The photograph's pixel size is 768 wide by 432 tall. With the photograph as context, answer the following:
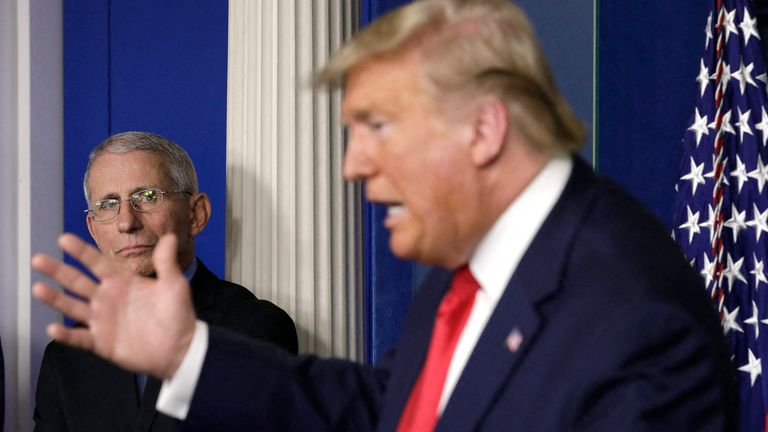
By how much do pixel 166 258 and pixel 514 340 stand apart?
22.4 inches

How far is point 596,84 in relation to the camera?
4465 mm

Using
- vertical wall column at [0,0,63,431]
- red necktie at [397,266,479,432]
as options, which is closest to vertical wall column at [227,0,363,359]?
vertical wall column at [0,0,63,431]

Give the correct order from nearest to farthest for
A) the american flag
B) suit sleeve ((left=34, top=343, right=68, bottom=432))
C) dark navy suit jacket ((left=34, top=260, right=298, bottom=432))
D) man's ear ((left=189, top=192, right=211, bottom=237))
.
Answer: dark navy suit jacket ((left=34, top=260, right=298, bottom=432)) < suit sleeve ((left=34, top=343, right=68, bottom=432)) < man's ear ((left=189, top=192, right=211, bottom=237)) < the american flag

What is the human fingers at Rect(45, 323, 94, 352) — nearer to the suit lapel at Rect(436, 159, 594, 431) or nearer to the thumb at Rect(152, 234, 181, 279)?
the thumb at Rect(152, 234, 181, 279)

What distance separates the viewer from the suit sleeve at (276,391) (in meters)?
1.87

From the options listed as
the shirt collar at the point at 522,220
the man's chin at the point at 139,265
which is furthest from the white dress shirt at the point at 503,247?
the man's chin at the point at 139,265

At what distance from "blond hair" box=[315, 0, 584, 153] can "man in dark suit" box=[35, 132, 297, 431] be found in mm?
1711

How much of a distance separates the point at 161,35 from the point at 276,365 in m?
2.89

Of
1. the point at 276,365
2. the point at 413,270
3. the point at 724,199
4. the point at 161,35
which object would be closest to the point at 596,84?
the point at 724,199

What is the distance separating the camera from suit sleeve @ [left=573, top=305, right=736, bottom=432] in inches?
55.4

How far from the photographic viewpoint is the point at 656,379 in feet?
4.64

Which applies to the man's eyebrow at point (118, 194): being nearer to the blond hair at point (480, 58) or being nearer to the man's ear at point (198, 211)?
the man's ear at point (198, 211)

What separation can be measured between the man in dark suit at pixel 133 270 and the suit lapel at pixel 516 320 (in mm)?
1721

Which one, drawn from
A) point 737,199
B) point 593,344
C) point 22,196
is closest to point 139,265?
point 22,196
